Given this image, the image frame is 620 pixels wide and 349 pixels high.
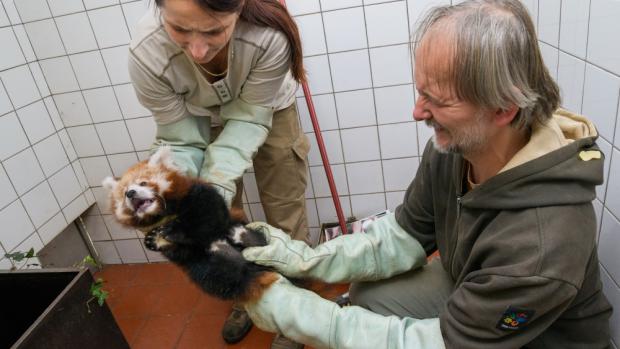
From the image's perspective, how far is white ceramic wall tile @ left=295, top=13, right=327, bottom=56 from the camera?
1840mm

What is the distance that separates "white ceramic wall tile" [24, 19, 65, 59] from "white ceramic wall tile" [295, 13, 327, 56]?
44.3 inches

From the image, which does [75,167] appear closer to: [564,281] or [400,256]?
[400,256]

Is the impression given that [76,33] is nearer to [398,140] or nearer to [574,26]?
[398,140]

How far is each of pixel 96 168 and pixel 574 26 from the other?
7.17 feet

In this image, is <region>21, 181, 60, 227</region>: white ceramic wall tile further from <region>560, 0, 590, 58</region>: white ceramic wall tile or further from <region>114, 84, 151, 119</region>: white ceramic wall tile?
<region>560, 0, 590, 58</region>: white ceramic wall tile

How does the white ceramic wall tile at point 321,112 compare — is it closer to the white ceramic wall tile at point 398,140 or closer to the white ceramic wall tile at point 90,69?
the white ceramic wall tile at point 398,140

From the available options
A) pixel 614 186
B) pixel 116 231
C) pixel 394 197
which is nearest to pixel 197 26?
pixel 614 186

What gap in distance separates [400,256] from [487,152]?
443 mm

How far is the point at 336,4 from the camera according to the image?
180 centimetres

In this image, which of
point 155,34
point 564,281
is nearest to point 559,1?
point 564,281

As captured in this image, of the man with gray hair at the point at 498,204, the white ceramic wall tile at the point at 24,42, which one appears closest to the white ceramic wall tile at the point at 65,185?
the white ceramic wall tile at the point at 24,42

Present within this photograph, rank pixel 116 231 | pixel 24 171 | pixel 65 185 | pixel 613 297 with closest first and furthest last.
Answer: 1. pixel 613 297
2. pixel 24 171
3. pixel 65 185
4. pixel 116 231

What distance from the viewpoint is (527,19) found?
78cm

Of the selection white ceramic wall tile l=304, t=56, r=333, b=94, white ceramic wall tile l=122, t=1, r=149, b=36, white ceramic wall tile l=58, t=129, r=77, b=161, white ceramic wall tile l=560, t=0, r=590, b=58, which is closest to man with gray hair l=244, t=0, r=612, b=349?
white ceramic wall tile l=560, t=0, r=590, b=58
